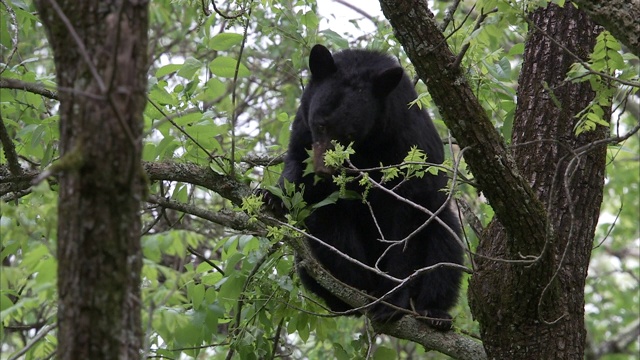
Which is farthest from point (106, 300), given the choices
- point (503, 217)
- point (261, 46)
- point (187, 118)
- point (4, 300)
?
point (261, 46)

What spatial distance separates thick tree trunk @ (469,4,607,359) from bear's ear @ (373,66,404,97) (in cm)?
117

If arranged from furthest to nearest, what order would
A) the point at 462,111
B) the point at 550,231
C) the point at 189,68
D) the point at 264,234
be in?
the point at 189,68 < the point at 264,234 < the point at 550,231 < the point at 462,111

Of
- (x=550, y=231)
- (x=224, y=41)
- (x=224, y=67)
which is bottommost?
(x=550, y=231)

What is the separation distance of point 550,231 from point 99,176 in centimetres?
228

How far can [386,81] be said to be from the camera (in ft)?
19.7

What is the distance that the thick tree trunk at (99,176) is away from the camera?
91.2 inches

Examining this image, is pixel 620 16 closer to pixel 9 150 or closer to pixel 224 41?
pixel 224 41

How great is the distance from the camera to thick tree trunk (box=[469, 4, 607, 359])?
167 inches

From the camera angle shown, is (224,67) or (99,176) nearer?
(99,176)

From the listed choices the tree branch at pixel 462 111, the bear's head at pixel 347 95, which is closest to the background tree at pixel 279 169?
the tree branch at pixel 462 111

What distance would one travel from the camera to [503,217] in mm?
3943

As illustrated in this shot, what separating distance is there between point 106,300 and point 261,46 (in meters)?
8.49

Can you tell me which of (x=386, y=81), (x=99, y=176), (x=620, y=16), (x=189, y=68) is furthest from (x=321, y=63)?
(x=99, y=176)

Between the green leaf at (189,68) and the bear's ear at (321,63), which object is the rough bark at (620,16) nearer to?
the green leaf at (189,68)
